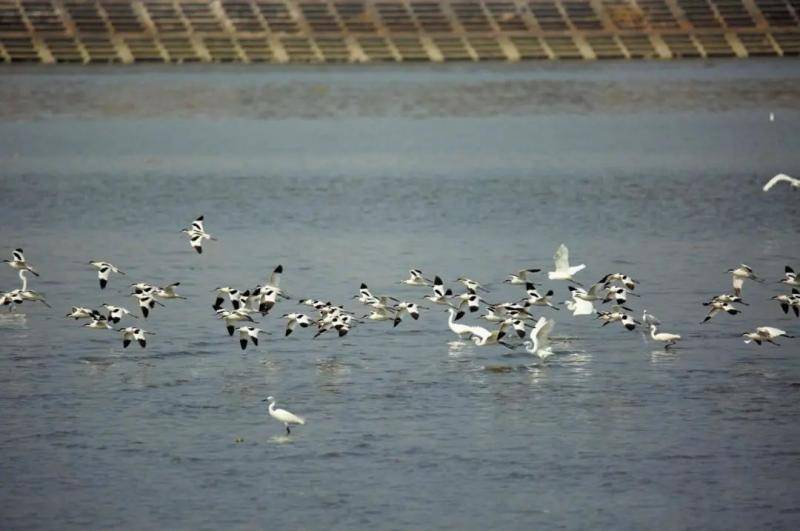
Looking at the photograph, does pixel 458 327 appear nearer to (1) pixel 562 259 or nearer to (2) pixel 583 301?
(2) pixel 583 301

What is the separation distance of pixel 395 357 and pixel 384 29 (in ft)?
Answer: 232

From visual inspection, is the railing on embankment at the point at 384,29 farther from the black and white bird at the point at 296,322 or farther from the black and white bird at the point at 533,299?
the black and white bird at the point at 296,322

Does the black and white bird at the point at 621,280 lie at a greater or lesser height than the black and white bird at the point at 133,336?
lesser

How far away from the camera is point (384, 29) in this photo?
97250 mm

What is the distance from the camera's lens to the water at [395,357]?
21.1m

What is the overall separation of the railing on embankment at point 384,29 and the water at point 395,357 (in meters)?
23.6

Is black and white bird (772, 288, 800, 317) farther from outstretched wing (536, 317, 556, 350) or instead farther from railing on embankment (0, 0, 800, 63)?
railing on embankment (0, 0, 800, 63)

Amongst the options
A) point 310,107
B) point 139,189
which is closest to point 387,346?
point 139,189

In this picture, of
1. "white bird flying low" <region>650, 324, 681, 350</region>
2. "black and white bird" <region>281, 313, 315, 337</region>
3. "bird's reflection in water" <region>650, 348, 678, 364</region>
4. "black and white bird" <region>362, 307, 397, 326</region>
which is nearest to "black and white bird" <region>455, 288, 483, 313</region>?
"black and white bird" <region>362, 307, 397, 326</region>

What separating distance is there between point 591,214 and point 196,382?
74.8ft

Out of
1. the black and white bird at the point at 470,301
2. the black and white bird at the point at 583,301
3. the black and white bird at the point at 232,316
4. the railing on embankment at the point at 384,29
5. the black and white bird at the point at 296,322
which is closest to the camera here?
the black and white bird at the point at 296,322

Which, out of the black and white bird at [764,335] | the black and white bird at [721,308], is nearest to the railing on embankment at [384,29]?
the black and white bird at [721,308]

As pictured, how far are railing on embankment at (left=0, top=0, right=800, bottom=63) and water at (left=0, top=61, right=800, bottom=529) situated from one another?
2356 cm

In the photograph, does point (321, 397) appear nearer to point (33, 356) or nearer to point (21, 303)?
point (33, 356)
